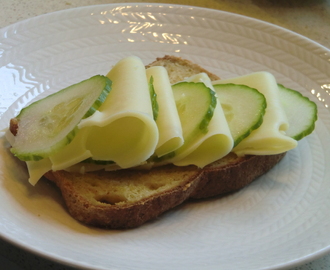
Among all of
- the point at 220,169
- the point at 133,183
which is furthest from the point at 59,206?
the point at 220,169

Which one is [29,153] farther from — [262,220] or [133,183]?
[262,220]

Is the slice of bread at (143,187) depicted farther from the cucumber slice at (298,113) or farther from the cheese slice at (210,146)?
the cucumber slice at (298,113)

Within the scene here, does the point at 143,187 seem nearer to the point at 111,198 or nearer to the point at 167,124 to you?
the point at 111,198

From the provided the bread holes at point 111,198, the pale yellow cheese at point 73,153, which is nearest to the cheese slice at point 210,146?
the bread holes at point 111,198

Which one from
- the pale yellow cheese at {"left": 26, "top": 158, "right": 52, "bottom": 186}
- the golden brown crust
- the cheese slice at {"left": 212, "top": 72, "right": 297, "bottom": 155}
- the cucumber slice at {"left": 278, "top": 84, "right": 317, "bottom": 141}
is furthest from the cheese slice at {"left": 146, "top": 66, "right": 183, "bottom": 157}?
the cucumber slice at {"left": 278, "top": 84, "right": 317, "bottom": 141}

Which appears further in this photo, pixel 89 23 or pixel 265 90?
pixel 89 23

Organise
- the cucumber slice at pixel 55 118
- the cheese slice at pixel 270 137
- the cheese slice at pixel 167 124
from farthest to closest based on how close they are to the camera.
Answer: the cheese slice at pixel 270 137
the cheese slice at pixel 167 124
the cucumber slice at pixel 55 118
